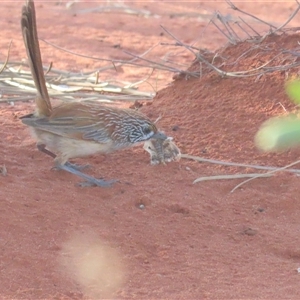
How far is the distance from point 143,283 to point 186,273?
1.00 feet

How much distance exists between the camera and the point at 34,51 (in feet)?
17.0

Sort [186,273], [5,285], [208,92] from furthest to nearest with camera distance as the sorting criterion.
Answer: [208,92], [186,273], [5,285]

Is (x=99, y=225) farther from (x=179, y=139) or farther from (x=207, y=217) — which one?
(x=179, y=139)

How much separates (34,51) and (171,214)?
1.57 m

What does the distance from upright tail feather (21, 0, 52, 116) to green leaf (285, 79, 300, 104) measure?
7.76ft

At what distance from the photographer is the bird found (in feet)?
16.9

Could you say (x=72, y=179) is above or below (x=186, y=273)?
below

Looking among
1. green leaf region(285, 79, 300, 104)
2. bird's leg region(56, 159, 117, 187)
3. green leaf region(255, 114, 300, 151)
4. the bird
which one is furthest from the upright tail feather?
green leaf region(285, 79, 300, 104)

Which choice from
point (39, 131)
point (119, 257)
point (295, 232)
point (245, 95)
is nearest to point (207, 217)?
point (295, 232)

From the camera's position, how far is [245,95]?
6.64m

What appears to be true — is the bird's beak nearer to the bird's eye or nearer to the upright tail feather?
the bird's eye

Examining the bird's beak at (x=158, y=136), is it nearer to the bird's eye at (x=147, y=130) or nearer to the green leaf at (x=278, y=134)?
the bird's eye at (x=147, y=130)

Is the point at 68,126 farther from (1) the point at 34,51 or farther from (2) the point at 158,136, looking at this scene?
(2) the point at 158,136

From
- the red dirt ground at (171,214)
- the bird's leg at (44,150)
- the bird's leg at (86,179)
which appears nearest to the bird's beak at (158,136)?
the red dirt ground at (171,214)
